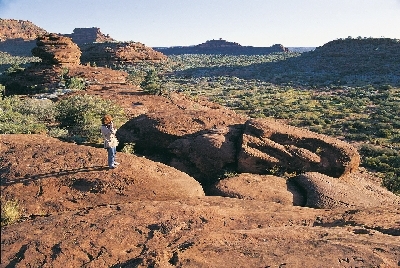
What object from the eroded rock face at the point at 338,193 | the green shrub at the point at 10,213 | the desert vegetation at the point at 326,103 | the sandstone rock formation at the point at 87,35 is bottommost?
the desert vegetation at the point at 326,103

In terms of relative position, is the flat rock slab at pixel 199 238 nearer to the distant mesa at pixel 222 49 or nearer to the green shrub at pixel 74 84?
A: the green shrub at pixel 74 84

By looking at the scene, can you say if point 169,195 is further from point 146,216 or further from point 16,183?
point 16,183

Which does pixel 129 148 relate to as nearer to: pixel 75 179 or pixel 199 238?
pixel 75 179

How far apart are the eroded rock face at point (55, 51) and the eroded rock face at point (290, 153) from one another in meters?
28.3

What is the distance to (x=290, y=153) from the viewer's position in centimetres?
1100

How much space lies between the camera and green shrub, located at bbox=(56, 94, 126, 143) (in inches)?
515

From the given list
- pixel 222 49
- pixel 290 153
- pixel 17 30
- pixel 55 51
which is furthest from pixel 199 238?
pixel 222 49

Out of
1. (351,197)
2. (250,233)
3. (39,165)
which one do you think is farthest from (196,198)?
(351,197)

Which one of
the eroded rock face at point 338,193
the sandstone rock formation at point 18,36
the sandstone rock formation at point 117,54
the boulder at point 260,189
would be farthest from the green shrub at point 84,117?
the sandstone rock formation at point 18,36

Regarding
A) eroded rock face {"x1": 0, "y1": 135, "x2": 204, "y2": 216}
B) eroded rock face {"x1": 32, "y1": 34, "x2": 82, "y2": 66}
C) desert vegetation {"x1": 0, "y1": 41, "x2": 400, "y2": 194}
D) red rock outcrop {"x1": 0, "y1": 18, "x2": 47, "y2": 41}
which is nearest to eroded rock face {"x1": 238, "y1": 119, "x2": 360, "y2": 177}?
eroded rock face {"x1": 0, "y1": 135, "x2": 204, "y2": 216}

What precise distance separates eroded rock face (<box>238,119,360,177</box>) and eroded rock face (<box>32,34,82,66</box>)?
28.3 metres

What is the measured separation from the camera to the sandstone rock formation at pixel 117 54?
69.5m

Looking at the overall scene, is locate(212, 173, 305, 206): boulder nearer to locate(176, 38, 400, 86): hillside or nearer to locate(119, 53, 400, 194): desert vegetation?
locate(119, 53, 400, 194): desert vegetation

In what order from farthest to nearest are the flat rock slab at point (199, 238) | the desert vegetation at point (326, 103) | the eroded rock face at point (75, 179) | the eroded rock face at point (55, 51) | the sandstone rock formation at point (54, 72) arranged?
the eroded rock face at point (55, 51) < the sandstone rock formation at point (54, 72) < the desert vegetation at point (326, 103) < the eroded rock face at point (75, 179) < the flat rock slab at point (199, 238)
